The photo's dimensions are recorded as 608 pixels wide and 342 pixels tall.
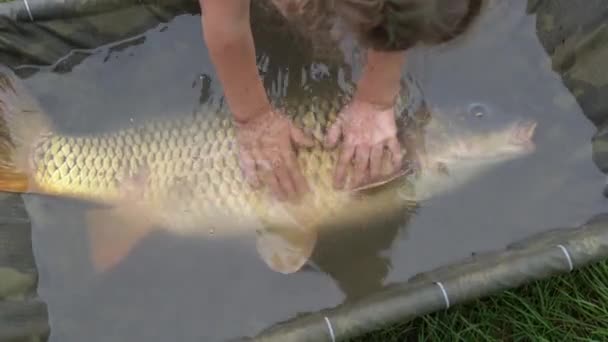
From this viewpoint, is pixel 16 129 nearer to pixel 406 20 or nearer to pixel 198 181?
pixel 198 181

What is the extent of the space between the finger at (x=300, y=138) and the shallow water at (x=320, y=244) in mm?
158

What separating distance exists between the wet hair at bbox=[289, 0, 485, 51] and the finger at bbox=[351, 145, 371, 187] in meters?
0.36

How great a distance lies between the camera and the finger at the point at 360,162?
1.33 metres

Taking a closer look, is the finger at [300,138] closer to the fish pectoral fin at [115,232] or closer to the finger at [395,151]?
the finger at [395,151]

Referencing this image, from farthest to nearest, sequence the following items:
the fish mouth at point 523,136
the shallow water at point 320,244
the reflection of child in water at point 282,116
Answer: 1. the fish mouth at point 523,136
2. the shallow water at point 320,244
3. the reflection of child in water at point 282,116

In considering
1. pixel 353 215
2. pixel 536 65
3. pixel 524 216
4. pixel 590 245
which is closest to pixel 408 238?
pixel 353 215

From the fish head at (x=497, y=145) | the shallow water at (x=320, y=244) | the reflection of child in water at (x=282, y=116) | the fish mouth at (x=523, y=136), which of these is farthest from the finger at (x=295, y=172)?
the fish mouth at (x=523, y=136)

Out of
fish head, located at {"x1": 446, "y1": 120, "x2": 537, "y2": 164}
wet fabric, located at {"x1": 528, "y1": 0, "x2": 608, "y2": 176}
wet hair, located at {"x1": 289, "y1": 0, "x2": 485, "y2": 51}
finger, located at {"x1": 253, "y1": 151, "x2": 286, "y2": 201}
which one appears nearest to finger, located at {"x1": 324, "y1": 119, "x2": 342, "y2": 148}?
finger, located at {"x1": 253, "y1": 151, "x2": 286, "y2": 201}

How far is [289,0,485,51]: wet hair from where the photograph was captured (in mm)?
851

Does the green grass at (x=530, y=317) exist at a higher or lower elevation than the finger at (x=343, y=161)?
lower

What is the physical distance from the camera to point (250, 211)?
136 cm

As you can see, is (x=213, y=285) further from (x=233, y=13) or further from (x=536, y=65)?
(x=536, y=65)

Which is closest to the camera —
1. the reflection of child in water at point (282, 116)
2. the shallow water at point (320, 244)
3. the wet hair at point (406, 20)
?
the wet hair at point (406, 20)

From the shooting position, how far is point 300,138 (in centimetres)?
132
